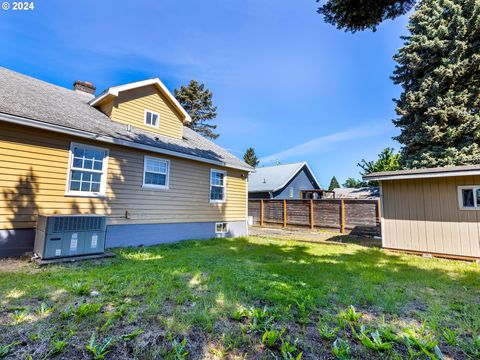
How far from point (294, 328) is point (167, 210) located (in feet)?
23.5

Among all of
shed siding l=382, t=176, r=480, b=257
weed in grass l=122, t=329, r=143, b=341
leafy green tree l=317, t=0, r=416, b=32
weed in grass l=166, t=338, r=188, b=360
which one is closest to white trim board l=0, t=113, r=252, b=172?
weed in grass l=122, t=329, r=143, b=341

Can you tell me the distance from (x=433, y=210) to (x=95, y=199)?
→ 1066 centimetres

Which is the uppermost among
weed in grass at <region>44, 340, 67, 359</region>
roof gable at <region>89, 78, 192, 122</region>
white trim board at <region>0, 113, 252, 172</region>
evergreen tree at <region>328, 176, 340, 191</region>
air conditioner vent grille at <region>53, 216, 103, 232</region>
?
evergreen tree at <region>328, 176, 340, 191</region>

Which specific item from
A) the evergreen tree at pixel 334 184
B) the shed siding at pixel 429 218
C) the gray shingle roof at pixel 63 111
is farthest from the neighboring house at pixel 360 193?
the evergreen tree at pixel 334 184

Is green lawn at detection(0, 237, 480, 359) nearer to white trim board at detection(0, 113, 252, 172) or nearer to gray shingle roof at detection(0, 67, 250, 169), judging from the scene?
white trim board at detection(0, 113, 252, 172)

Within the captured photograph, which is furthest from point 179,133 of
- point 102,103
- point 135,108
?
point 102,103

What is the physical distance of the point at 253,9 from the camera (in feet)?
26.5

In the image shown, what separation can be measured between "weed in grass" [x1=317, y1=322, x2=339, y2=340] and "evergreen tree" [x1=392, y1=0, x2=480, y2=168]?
1477 centimetres

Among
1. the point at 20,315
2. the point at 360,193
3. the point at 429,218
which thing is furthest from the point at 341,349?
the point at 360,193

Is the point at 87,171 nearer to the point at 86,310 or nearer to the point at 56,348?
the point at 86,310

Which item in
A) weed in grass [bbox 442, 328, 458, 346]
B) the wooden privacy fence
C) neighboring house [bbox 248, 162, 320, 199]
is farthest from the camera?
neighboring house [bbox 248, 162, 320, 199]

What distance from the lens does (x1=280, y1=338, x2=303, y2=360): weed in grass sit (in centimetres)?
231

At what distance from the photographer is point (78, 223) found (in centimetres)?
605

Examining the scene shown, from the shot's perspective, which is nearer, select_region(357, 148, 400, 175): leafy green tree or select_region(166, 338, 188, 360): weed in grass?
select_region(166, 338, 188, 360): weed in grass
